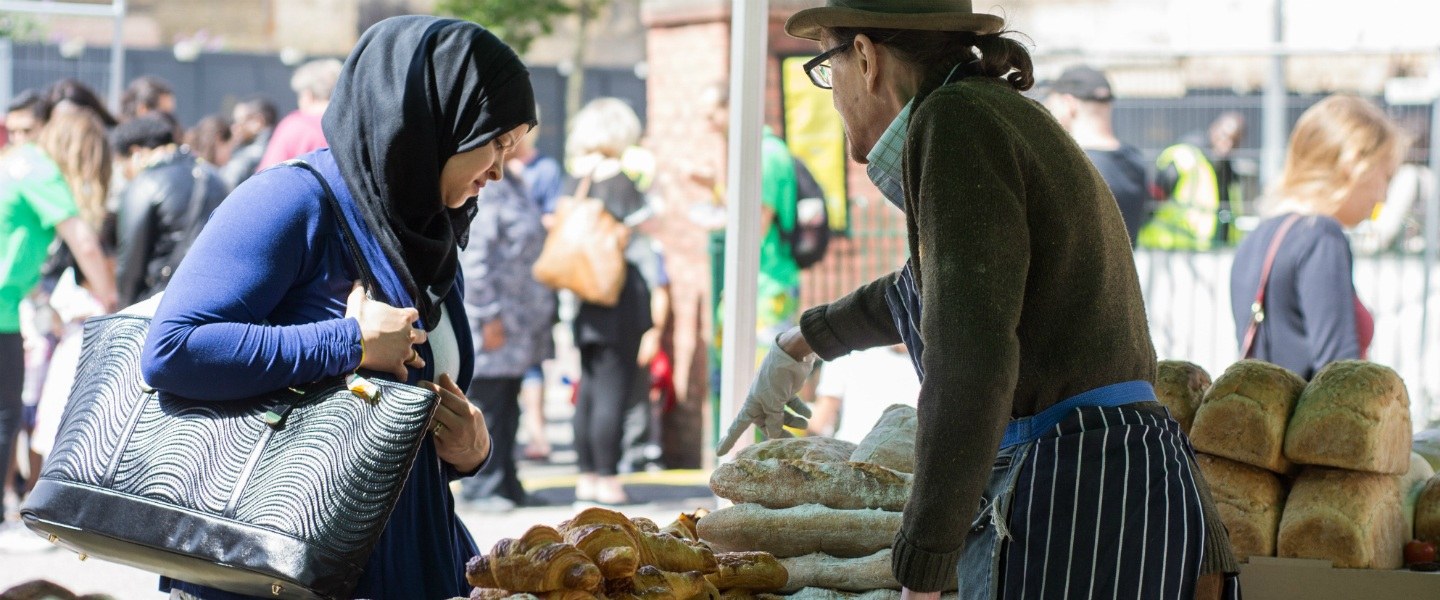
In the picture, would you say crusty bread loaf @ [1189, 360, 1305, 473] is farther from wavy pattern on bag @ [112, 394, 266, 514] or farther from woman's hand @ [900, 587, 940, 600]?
wavy pattern on bag @ [112, 394, 266, 514]

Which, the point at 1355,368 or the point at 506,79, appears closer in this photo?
the point at 506,79

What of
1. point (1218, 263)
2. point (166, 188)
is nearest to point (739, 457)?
point (166, 188)

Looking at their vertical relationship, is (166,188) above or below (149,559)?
above

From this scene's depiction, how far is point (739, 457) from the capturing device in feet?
7.63

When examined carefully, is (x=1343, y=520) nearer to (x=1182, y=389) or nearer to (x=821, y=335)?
(x=1182, y=389)

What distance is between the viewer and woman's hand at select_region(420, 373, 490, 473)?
6.79ft

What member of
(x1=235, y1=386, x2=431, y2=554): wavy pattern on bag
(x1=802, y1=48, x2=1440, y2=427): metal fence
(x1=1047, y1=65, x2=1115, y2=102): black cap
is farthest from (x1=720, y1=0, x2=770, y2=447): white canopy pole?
(x1=802, y1=48, x2=1440, y2=427): metal fence

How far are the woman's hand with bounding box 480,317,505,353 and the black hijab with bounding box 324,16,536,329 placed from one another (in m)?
4.35

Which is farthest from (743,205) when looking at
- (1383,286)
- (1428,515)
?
(1383,286)

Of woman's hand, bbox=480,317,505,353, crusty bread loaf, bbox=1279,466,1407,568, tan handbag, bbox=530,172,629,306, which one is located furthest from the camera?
tan handbag, bbox=530,172,629,306

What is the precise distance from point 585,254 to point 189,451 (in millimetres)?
4648

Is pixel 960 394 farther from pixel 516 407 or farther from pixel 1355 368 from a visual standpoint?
pixel 516 407

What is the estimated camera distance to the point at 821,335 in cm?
236

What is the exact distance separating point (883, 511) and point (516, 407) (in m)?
4.51
